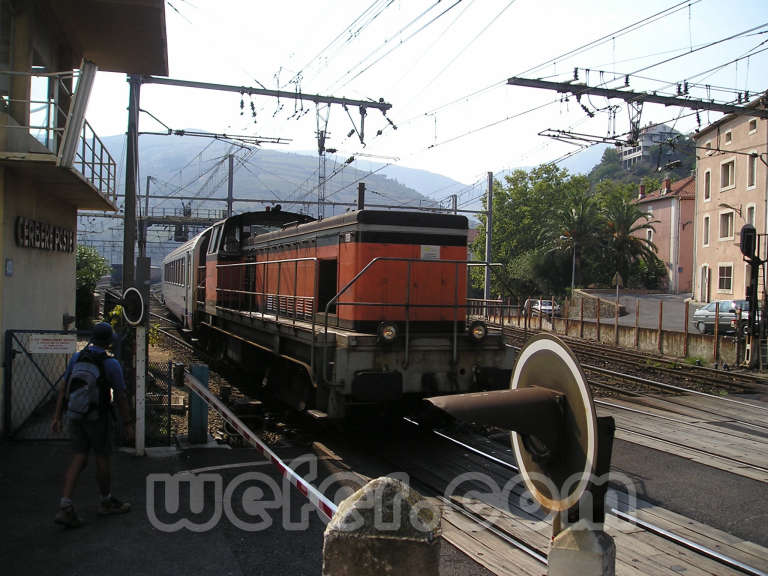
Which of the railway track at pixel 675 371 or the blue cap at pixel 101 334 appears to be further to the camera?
the railway track at pixel 675 371

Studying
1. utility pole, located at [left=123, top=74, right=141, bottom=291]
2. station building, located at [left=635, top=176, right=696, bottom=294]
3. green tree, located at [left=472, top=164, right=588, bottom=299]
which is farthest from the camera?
green tree, located at [left=472, top=164, right=588, bottom=299]

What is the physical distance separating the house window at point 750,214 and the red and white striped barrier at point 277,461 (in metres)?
31.6

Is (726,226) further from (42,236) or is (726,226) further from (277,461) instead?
(277,461)

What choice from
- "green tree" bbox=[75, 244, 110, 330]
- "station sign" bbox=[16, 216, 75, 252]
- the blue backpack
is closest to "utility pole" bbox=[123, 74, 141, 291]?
"station sign" bbox=[16, 216, 75, 252]

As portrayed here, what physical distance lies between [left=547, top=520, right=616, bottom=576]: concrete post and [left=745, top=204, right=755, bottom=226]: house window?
3434 centimetres

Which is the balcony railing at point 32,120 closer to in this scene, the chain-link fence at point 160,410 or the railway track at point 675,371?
the chain-link fence at point 160,410

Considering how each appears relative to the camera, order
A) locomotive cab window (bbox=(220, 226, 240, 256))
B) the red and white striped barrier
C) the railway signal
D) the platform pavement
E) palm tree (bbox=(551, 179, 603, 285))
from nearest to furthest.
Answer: the platform pavement
the red and white striped barrier
the railway signal
locomotive cab window (bbox=(220, 226, 240, 256))
palm tree (bbox=(551, 179, 603, 285))

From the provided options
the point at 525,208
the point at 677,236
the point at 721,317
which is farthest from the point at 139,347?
the point at 525,208

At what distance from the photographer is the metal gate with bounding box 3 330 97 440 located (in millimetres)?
7754

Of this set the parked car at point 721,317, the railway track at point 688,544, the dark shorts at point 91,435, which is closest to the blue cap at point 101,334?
the dark shorts at point 91,435

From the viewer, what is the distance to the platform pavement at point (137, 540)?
446 cm

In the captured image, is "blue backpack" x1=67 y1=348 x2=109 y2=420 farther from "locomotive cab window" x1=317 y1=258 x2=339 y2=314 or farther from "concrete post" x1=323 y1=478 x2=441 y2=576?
"locomotive cab window" x1=317 y1=258 x2=339 y2=314

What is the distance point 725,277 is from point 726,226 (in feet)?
9.17

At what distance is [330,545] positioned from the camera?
230 cm
